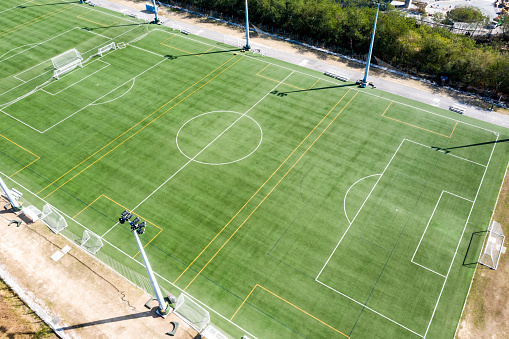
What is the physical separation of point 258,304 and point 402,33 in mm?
60112

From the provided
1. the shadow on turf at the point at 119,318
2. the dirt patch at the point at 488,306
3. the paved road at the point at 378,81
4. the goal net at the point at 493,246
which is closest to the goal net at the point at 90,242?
the shadow on turf at the point at 119,318

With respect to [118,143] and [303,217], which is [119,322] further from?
[118,143]

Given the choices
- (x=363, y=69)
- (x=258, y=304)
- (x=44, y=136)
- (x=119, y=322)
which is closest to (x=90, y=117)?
(x=44, y=136)

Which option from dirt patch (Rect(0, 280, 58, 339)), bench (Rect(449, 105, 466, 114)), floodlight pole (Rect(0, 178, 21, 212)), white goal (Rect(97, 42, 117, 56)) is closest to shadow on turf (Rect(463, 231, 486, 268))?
bench (Rect(449, 105, 466, 114))

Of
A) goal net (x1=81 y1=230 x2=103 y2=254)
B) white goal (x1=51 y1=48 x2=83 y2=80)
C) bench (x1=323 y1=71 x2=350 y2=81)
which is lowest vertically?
goal net (x1=81 y1=230 x2=103 y2=254)

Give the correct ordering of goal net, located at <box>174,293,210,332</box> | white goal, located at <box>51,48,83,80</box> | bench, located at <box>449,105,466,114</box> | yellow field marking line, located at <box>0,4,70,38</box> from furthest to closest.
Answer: yellow field marking line, located at <box>0,4,70,38</box>, white goal, located at <box>51,48,83,80</box>, bench, located at <box>449,105,466,114</box>, goal net, located at <box>174,293,210,332</box>

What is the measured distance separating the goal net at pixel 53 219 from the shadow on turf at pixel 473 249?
48714 mm

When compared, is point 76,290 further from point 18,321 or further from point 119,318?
point 119,318

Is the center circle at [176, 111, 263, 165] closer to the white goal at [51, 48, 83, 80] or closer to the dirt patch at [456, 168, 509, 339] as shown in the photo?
the white goal at [51, 48, 83, 80]

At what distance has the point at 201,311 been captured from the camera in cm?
3722

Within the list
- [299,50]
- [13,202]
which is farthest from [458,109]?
[13,202]

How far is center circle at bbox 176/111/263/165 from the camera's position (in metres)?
55.6

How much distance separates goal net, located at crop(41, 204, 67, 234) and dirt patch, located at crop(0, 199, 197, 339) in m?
0.91

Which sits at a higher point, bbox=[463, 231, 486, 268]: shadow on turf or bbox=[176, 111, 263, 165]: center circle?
bbox=[176, 111, 263, 165]: center circle
